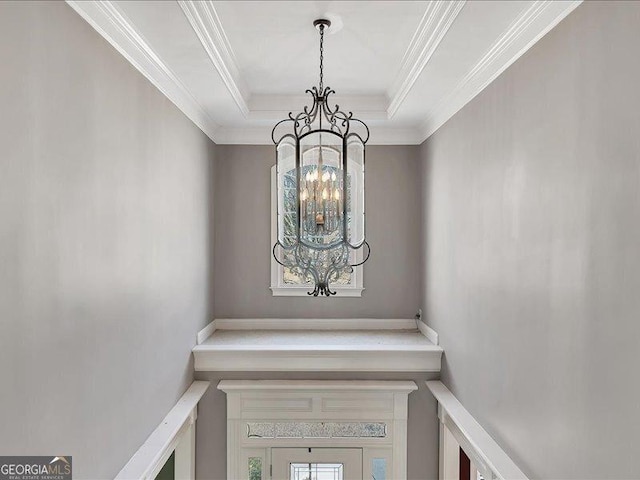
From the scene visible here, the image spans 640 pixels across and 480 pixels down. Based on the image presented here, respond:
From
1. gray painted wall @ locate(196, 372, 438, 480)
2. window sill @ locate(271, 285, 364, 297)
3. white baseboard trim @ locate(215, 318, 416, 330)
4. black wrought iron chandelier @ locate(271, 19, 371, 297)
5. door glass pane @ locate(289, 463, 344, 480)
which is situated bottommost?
door glass pane @ locate(289, 463, 344, 480)

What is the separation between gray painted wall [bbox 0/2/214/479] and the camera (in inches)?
54.9

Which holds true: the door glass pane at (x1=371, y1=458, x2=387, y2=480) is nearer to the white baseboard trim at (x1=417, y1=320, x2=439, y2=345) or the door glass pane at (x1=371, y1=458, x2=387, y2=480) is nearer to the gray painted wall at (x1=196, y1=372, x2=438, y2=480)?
the gray painted wall at (x1=196, y1=372, x2=438, y2=480)

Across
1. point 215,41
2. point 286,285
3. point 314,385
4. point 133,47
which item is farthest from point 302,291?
point 133,47

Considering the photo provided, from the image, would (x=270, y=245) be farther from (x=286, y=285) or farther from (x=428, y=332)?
(x=428, y=332)

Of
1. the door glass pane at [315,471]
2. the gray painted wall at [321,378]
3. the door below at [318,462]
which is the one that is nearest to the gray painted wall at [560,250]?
the gray painted wall at [321,378]

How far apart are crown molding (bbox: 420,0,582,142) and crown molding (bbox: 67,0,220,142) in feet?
5.70

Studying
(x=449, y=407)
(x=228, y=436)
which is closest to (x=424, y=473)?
(x=449, y=407)

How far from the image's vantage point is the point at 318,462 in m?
3.61

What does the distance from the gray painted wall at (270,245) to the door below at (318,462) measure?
116 centimetres

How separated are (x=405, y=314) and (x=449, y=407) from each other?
51.2 inches

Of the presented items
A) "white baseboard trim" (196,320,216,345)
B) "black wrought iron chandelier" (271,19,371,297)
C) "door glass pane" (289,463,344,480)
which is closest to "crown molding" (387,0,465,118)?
"black wrought iron chandelier" (271,19,371,297)

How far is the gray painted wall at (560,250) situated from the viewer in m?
1.41

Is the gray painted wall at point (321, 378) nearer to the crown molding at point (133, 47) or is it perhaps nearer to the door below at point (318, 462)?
the door below at point (318, 462)

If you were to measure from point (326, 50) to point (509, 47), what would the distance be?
1.12 m
